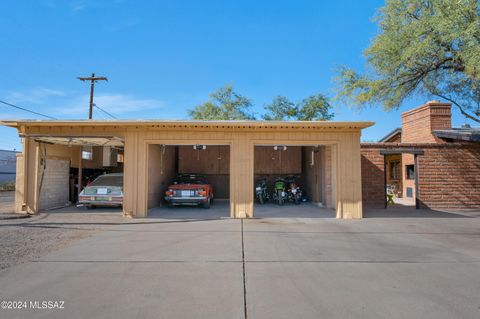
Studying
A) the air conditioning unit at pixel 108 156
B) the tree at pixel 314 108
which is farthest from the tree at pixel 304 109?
the air conditioning unit at pixel 108 156

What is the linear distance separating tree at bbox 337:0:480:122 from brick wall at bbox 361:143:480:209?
1.58 meters

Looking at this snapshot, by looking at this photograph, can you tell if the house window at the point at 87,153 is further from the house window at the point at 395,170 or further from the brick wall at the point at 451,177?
the house window at the point at 395,170

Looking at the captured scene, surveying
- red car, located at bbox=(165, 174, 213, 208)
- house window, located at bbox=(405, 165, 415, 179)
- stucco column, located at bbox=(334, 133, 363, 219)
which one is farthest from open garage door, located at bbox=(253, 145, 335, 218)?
house window, located at bbox=(405, 165, 415, 179)

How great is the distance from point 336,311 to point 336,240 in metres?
3.56

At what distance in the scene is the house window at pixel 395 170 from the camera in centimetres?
1840

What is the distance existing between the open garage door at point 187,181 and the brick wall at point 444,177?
6200 mm

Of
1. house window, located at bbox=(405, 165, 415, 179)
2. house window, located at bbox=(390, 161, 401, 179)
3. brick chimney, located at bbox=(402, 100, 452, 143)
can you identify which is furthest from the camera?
house window, located at bbox=(390, 161, 401, 179)

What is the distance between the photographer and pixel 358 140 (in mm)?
10086

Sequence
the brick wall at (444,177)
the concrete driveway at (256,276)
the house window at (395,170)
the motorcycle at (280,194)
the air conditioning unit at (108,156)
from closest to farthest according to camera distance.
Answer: the concrete driveway at (256,276) → the brick wall at (444,177) → the motorcycle at (280,194) → the air conditioning unit at (108,156) → the house window at (395,170)

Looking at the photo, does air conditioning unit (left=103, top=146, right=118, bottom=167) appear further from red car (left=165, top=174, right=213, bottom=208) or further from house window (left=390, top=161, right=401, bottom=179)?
house window (left=390, top=161, right=401, bottom=179)

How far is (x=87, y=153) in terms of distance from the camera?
1459cm

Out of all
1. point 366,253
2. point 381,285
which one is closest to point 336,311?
point 381,285

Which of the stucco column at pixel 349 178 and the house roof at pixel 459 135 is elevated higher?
the house roof at pixel 459 135

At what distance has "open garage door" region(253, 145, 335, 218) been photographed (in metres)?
11.9
